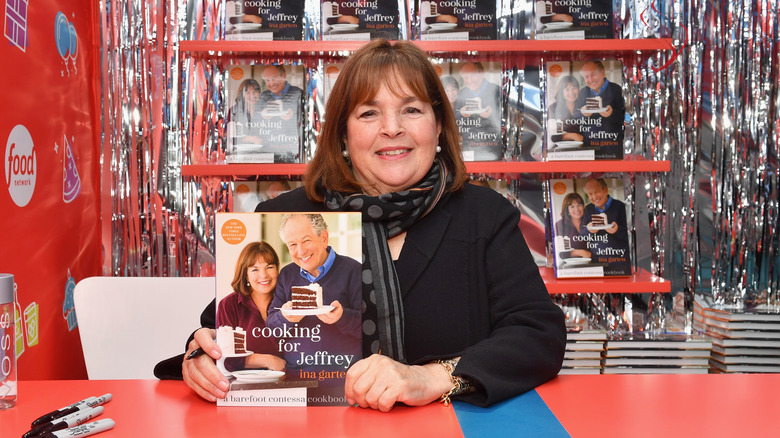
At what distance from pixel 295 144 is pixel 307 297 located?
1.58 meters

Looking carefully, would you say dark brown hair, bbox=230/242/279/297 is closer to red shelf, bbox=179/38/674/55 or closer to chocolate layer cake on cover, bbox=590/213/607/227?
red shelf, bbox=179/38/674/55

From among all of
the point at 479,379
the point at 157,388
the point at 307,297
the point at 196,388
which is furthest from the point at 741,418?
the point at 157,388

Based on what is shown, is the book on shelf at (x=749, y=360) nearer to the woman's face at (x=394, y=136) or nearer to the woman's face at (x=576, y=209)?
the woman's face at (x=576, y=209)

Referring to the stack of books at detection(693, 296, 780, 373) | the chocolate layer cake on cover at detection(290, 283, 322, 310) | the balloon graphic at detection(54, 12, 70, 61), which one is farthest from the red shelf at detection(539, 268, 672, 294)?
the balloon graphic at detection(54, 12, 70, 61)

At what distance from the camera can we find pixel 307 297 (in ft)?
3.57

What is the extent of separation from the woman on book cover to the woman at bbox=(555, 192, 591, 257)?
4.15ft

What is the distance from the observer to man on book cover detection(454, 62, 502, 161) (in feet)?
8.67

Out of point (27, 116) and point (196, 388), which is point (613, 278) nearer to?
point (196, 388)

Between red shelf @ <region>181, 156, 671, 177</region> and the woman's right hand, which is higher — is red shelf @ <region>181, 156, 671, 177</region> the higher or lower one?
the higher one

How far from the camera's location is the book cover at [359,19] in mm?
2604

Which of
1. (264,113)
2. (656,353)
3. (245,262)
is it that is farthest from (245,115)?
(656,353)

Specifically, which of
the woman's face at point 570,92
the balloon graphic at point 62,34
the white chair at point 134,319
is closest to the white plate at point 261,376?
the white chair at point 134,319

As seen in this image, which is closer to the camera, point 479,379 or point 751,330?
→ point 479,379

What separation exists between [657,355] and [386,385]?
1.82 m
